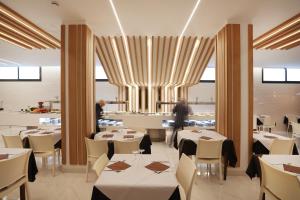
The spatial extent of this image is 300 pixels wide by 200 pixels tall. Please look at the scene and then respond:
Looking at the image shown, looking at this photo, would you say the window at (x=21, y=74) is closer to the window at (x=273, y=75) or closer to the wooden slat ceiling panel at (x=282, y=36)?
the wooden slat ceiling panel at (x=282, y=36)

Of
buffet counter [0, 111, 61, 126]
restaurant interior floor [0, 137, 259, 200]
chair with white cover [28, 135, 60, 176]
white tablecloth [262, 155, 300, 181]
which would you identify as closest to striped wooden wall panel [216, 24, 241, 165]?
restaurant interior floor [0, 137, 259, 200]

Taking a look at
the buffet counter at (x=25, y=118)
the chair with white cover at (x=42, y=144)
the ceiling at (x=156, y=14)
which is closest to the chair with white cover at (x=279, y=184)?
the ceiling at (x=156, y=14)

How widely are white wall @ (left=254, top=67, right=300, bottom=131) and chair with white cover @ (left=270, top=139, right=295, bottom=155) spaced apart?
291 inches

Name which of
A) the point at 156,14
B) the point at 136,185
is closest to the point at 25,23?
the point at 156,14

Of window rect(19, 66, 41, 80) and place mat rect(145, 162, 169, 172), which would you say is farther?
window rect(19, 66, 41, 80)

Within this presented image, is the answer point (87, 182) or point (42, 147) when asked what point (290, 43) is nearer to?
point (87, 182)

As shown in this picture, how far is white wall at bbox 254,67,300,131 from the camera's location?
414 inches

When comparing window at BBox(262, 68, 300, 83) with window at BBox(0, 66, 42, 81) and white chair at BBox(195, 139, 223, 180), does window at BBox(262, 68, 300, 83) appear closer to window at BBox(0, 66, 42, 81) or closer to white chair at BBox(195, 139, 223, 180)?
white chair at BBox(195, 139, 223, 180)

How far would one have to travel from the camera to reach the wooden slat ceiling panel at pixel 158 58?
5.94 meters

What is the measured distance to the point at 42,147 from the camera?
13.3ft

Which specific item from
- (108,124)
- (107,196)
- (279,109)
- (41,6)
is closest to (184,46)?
(108,124)

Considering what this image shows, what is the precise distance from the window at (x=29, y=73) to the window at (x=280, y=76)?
1089cm

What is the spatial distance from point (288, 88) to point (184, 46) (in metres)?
7.11

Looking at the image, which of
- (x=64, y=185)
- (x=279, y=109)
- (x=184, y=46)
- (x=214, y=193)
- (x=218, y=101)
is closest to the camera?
(x=214, y=193)
